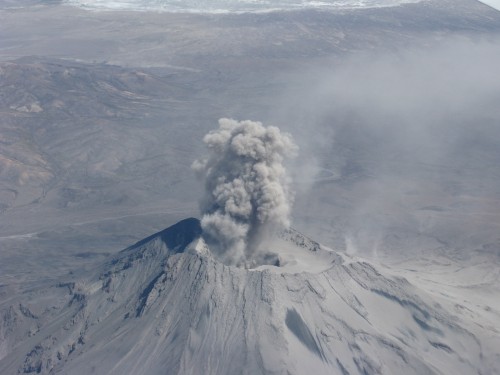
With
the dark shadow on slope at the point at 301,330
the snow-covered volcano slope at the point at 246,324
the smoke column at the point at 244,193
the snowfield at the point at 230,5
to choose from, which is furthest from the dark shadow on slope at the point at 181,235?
the snowfield at the point at 230,5

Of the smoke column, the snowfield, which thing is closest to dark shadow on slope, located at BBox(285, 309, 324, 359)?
the smoke column

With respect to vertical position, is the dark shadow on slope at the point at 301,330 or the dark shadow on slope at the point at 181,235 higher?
the dark shadow on slope at the point at 301,330

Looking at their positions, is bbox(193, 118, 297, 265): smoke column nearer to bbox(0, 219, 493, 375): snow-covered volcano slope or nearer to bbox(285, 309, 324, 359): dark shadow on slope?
bbox(0, 219, 493, 375): snow-covered volcano slope

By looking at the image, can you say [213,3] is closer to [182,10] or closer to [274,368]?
[182,10]

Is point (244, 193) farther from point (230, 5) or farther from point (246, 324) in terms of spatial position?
point (230, 5)

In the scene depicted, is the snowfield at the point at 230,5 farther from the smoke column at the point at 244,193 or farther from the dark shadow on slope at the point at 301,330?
the dark shadow on slope at the point at 301,330

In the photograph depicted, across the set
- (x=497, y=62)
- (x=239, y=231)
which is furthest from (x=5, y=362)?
(x=497, y=62)
